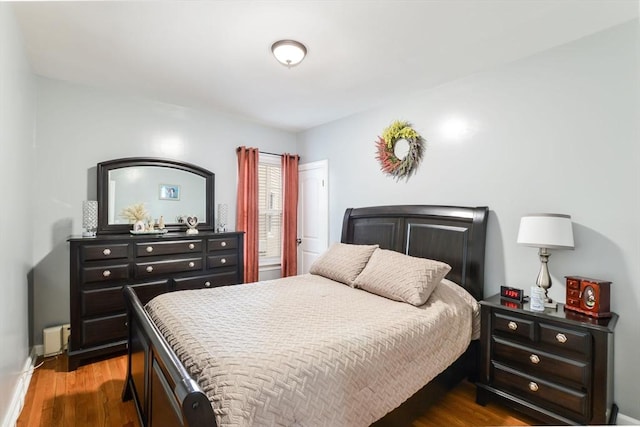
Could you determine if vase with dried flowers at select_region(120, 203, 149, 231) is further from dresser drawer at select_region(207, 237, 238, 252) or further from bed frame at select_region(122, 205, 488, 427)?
bed frame at select_region(122, 205, 488, 427)

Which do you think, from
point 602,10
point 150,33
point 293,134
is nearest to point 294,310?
point 150,33

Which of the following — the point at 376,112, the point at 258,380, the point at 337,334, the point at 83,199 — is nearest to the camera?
the point at 258,380

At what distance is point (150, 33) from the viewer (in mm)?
2160

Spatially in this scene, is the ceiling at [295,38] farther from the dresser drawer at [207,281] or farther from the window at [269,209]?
the dresser drawer at [207,281]

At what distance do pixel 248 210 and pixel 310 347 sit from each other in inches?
114

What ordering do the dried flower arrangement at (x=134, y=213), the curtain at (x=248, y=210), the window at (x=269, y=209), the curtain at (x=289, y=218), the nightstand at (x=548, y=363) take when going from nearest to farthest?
the nightstand at (x=548, y=363) < the dried flower arrangement at (x=134, y=213) < the curtain at (x=248, y=210) < the window at (x=269, y=209) < the curtain at (x=289, y=218)

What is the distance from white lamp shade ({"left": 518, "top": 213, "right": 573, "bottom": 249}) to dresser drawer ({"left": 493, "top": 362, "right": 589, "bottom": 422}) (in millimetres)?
887

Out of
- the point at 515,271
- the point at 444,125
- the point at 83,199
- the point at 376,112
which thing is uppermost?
the point at 376,112

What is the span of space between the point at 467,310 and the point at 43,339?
148 inches

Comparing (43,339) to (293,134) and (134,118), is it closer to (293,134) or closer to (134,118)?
(134,118)

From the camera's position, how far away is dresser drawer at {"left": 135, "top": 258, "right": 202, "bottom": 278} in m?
3.02

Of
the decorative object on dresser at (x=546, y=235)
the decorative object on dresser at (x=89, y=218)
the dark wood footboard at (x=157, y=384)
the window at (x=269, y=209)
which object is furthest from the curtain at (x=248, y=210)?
the decorative object on dresser at (x=546, y=235)

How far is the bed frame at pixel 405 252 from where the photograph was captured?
46.0 inches

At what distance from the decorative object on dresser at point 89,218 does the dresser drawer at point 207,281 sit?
910 mm
